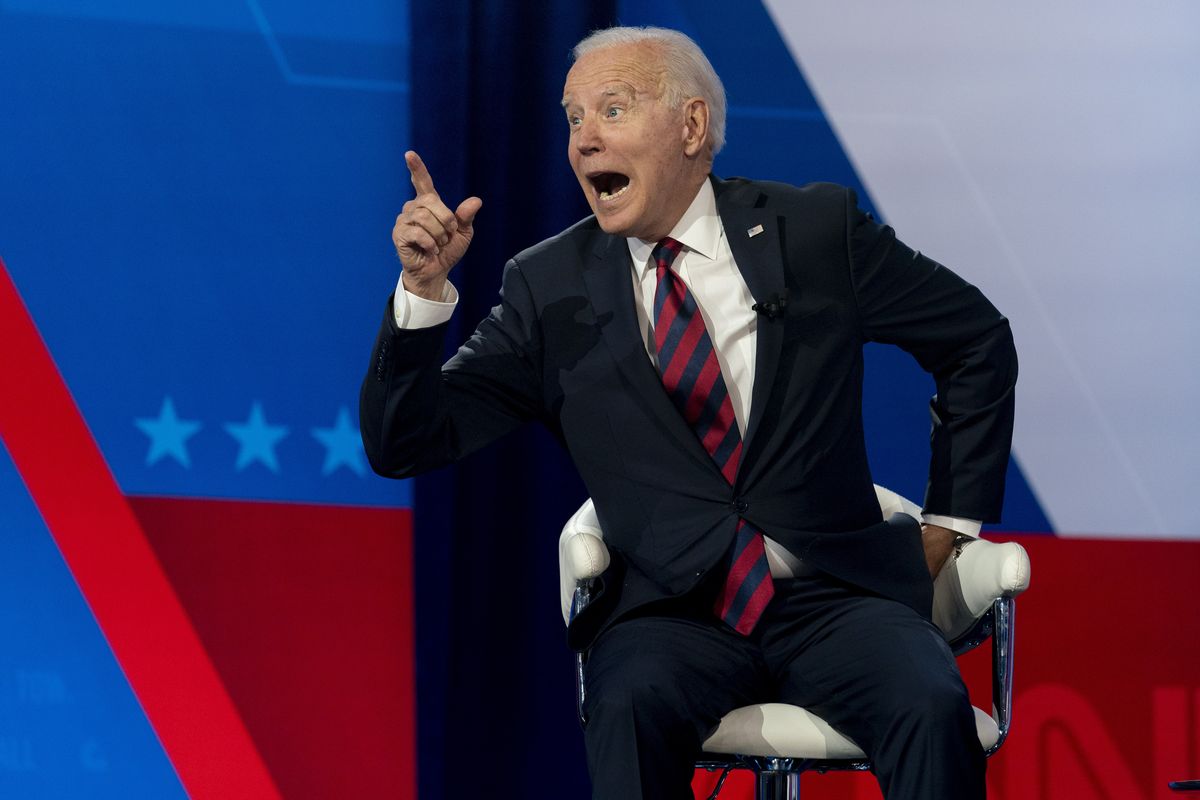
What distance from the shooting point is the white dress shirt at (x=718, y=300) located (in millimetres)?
2344

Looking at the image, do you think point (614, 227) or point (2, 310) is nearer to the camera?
point (614, 227)

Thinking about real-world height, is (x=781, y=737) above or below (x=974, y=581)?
below

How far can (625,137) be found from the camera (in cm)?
236

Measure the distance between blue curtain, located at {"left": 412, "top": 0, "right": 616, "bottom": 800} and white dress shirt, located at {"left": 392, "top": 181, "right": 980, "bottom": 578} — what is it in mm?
917

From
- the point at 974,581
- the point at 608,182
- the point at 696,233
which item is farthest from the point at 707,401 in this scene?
the point at 974,581

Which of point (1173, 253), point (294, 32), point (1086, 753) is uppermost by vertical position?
point (294, 32)

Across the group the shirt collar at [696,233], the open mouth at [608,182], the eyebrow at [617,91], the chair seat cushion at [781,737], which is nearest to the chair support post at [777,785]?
the chair seat cushion at [781,737]

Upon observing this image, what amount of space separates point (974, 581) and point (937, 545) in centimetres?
15

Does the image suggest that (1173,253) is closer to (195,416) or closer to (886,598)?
(886,598)

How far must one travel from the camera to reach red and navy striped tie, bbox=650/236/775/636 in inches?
88.2

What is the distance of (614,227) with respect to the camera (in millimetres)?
2346

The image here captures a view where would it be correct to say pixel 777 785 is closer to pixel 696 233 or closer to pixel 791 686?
pixel 791 686

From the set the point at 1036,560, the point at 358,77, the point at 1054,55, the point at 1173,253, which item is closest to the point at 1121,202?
the point at 1173,253

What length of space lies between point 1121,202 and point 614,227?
1.78 meters
